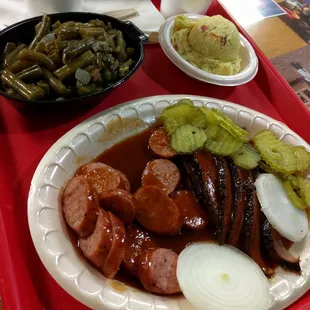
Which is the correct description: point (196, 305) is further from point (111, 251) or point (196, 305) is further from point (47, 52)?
point (47, 52)

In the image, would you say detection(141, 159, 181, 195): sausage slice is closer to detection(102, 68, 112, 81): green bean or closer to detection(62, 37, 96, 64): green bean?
detection(102, 68, 112, 81): green bean

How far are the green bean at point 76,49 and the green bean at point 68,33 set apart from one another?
84 mm

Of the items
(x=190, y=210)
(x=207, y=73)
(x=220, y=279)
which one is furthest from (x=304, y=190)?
(x=207, y=73)

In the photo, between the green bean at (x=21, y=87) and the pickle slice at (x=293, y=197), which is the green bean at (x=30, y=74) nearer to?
the green bean at (x=21, y=87)

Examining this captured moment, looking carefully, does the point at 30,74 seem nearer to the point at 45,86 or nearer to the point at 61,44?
the point at 45,86

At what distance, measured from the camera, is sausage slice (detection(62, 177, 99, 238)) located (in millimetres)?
1680

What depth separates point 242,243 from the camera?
1.89 meters

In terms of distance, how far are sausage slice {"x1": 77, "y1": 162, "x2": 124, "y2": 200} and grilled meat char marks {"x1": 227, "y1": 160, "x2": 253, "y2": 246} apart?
559 mm

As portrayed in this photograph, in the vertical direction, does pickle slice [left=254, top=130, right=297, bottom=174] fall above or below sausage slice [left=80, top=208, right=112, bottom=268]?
above

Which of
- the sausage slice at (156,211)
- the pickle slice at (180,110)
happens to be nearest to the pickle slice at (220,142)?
the pickle slice at (180,110)

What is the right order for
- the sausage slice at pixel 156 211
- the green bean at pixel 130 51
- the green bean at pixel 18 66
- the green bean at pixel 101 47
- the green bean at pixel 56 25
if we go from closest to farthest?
the sausage slice at pixel 156 211, the green bean at pixel 18 66, the green bean at pixel 101 47, the green bean at pixel 56 25, the green bean at pixel 130 51

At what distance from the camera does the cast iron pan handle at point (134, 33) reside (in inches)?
99.0

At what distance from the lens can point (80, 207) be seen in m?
1.71

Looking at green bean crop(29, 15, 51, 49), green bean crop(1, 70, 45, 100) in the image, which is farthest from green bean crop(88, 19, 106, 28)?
green bean crop(1, 70, 45, 100)
